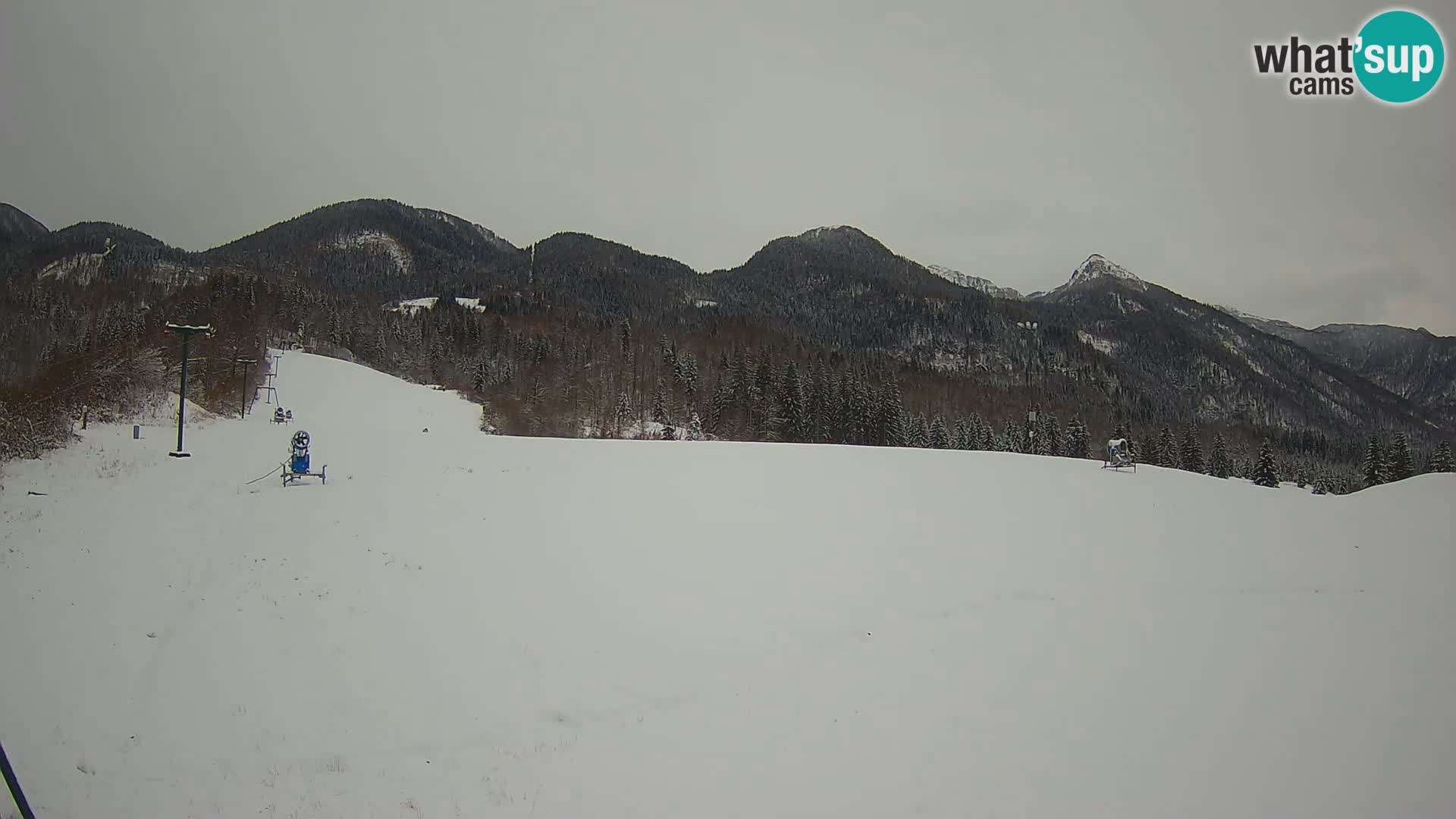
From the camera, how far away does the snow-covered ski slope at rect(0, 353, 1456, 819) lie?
5926 mm

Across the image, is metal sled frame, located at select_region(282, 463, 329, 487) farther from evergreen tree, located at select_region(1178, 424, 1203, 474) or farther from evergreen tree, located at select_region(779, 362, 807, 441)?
evergreen tree, located at select_region(1178, 424, 1203, 474)

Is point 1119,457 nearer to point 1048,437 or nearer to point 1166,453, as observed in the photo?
point 1048,437

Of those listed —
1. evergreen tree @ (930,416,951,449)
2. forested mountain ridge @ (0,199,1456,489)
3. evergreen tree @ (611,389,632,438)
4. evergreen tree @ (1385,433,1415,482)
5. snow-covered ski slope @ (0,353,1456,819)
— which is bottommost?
snow-covered ski slope @ (0,353,1456,819)

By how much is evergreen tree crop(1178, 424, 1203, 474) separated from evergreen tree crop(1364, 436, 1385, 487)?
12.6m

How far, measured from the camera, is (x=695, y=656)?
8.41m

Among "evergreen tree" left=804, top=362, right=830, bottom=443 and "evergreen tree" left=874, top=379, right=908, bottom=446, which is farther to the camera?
"evergreen tree" left=804, top=362, right=830, bottom=443

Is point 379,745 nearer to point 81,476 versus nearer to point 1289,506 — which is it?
point 81,476

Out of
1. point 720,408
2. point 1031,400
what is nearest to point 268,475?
point 720,408

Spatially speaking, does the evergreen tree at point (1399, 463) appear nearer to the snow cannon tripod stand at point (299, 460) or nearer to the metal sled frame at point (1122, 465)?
the metal sled frame at point (1122, 465)

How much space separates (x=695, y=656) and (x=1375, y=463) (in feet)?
233

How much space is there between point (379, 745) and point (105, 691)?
339cm

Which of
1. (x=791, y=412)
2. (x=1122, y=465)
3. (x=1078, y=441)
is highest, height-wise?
(x=791, y=412)

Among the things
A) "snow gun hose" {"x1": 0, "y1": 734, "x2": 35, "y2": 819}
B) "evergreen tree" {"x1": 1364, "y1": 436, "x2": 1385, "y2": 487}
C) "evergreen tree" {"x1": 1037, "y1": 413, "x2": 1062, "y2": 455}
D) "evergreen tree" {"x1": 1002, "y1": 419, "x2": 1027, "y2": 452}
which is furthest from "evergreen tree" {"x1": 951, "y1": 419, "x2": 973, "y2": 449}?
"snow gun hose" {"x1": 0, "y1": 734, "x2": 35, "y2": 819}

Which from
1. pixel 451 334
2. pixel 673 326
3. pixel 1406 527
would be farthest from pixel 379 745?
pixel 673 326
